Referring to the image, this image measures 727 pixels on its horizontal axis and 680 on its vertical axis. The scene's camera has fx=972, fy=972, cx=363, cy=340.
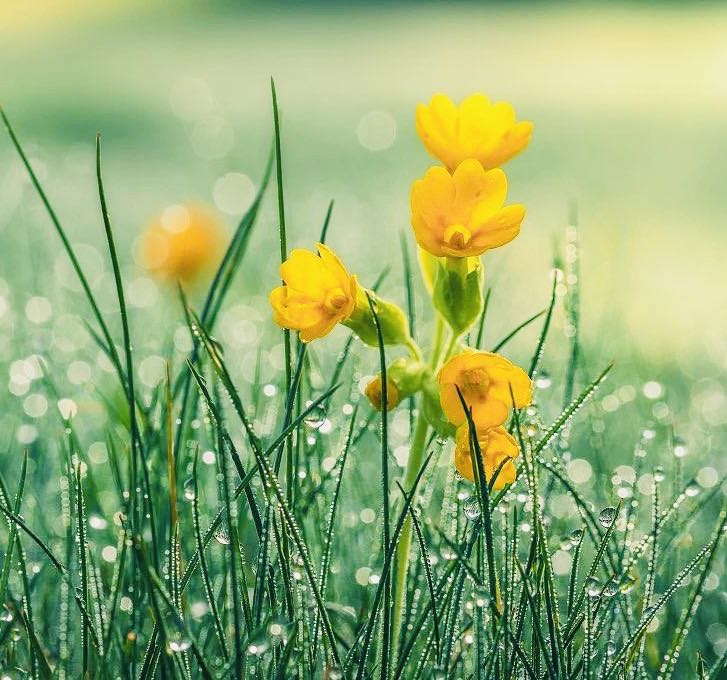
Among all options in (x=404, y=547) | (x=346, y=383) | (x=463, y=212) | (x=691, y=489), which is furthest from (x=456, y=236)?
(x=346, y=383)

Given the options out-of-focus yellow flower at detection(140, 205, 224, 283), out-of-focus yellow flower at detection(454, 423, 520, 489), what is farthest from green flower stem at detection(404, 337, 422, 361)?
out-of-focus yellow flower at detection(140, 205, 224, 283)

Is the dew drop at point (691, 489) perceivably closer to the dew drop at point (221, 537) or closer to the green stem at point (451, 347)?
the green stem at point (451, 347)

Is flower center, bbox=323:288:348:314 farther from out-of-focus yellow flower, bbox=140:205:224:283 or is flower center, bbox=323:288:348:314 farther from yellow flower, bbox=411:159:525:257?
out-of-focus yellow flower, bbox=140:205:224:283

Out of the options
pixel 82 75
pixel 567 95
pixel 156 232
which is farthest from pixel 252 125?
pixel 156 232

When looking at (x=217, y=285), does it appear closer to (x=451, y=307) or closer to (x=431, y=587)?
(x=451, y=307)

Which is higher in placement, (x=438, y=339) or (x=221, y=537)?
(x=438, y=339)

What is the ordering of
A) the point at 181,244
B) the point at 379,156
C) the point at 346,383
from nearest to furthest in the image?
the point at 346,383 < the point at 181,244 < the point at 379,156

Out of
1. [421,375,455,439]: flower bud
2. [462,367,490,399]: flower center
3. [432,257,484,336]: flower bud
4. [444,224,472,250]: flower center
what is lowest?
[421,375,455,439]: flower bud
